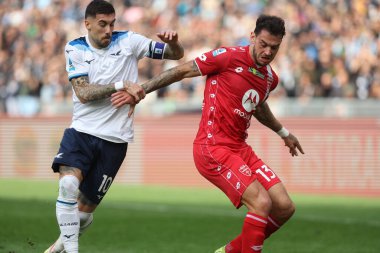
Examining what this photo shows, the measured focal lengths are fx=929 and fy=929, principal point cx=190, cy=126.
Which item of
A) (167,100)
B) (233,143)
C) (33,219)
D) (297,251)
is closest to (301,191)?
(167,100)

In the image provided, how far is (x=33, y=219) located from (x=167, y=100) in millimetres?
10235

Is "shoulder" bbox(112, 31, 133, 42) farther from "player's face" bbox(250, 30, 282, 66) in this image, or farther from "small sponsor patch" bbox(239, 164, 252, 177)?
"small sponsor patch" bbox(239, 164, 252, 177)

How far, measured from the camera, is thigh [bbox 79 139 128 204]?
9.68 m

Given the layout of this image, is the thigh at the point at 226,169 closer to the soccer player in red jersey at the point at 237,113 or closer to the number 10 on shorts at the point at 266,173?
the soccer player in red jersey at the point at 237,113

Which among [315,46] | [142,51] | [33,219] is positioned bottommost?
[33,219]

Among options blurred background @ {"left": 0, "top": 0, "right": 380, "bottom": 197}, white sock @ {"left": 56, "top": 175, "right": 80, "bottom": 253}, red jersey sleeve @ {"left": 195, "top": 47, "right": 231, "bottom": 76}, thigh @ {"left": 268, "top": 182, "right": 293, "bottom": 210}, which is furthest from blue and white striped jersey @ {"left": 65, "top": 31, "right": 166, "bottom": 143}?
blurred background @ {"left": 0, "top": 0, "right": 380, "bottom": 197}

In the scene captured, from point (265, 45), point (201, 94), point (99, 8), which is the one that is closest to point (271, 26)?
point (265, 45)

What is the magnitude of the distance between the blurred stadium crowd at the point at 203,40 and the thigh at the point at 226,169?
14.8m

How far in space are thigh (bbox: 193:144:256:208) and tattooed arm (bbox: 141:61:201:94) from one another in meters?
0.77

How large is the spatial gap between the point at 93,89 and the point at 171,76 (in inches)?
31.3

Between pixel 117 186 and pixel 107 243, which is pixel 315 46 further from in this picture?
pixel 107 243

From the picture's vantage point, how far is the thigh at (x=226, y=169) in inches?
365

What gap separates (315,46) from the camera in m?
25.4

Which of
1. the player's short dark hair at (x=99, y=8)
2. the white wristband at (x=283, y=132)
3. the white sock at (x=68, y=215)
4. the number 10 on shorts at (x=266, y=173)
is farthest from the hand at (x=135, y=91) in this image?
the white wristband at (x=283, y=132)
